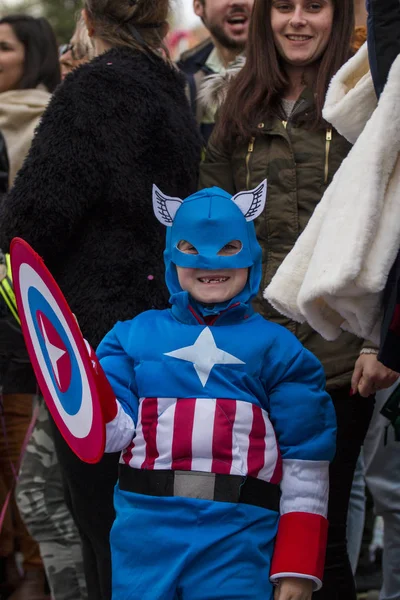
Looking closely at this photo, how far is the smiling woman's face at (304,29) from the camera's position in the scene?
3.52m

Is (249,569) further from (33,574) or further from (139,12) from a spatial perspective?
(33,574)

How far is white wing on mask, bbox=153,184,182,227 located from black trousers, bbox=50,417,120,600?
2.49ft

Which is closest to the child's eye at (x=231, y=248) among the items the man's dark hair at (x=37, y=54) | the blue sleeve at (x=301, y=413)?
the blue sleeve at (x=301, y=413)


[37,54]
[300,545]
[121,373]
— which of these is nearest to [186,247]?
[121,373]

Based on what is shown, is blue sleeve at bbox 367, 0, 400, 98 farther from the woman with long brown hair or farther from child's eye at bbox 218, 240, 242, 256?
the woman with long brown hair

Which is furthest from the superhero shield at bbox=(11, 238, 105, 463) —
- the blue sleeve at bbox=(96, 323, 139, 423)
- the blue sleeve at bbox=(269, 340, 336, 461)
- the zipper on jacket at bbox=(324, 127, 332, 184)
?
the zipper on jacket at bbox=(324, 127, 332, 184)

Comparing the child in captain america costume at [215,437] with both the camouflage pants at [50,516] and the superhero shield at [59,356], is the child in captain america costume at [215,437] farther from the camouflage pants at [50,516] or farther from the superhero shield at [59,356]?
the camouflage pants at [50,516]

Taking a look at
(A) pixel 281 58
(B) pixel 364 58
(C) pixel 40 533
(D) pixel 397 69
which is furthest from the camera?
(C) pixel 40 533

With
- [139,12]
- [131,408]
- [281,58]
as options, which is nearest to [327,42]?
[281,58]

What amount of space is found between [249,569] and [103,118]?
1.45m

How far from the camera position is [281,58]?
362 cm

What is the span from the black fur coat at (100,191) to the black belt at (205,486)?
0.70 metres

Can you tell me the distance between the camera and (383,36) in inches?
94.3

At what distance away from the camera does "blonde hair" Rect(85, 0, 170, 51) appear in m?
3.60
